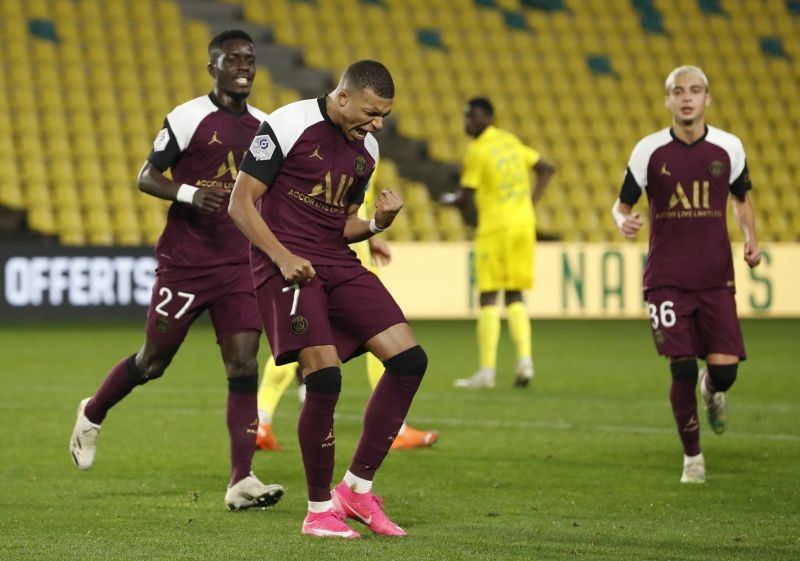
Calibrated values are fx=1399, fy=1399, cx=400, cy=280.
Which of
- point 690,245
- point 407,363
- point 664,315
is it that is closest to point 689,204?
point 690,245

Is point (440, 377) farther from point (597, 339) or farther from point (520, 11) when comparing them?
point (520, 11)

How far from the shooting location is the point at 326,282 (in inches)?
191

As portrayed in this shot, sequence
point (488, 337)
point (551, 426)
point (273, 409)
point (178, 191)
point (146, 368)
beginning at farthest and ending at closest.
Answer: point (488, 337) → point (551, 426) → point (273, 409) → point (146, 368) → point (178, 191)

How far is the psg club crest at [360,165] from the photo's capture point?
490cm

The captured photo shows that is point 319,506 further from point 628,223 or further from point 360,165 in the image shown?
point 628,223

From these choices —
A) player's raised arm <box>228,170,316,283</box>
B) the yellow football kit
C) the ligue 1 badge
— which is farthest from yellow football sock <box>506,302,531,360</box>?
player's raised arm <box>228,170,316,283</box>

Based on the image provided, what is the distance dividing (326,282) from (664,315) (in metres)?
2.00

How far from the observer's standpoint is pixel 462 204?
10555 millimetres

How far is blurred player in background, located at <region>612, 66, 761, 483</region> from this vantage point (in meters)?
6.20

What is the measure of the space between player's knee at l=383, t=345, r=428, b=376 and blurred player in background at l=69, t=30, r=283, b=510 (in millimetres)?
928

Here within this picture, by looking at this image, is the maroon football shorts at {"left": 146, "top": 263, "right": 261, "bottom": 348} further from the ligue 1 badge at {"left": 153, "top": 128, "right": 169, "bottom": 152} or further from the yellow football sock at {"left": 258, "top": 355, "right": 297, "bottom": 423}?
the yellow football sock at {"left": 258, "top": 355, "right": 297, "bottom": 423}

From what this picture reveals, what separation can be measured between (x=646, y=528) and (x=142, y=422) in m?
4.00

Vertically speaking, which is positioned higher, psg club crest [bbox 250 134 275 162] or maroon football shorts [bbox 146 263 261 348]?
psg club crest [bbox 250 134 275 162]

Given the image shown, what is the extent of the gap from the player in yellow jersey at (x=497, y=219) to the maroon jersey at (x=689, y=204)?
4146 millimetres
